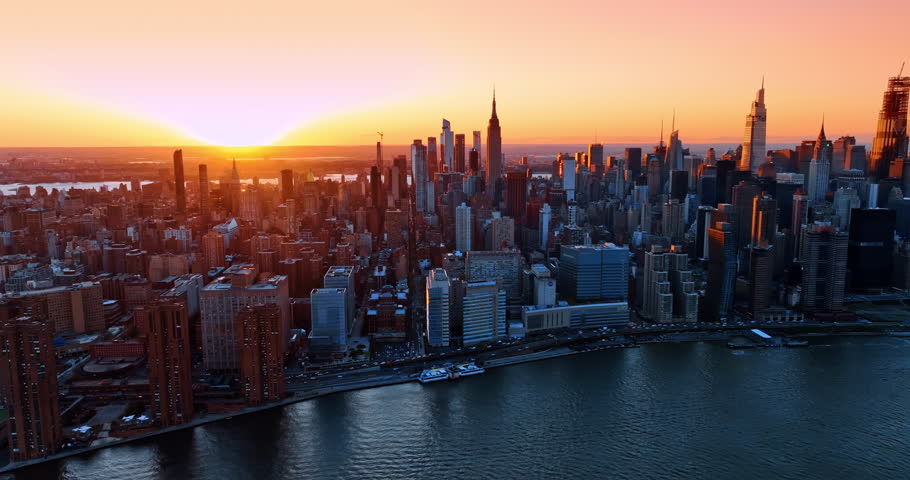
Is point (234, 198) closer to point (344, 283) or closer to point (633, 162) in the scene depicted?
point (344, 283)

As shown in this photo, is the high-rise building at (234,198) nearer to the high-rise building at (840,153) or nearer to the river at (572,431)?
the river at (572,431)

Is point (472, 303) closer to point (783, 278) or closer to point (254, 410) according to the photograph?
point (254, 410)

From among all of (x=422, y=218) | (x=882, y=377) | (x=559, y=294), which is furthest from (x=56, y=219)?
(x=882, y=377)

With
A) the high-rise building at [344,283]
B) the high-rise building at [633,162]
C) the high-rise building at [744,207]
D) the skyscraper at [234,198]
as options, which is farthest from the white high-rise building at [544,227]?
the high-rise building at [633,162]

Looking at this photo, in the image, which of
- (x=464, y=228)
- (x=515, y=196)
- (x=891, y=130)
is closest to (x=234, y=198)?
(x=464, y=228)

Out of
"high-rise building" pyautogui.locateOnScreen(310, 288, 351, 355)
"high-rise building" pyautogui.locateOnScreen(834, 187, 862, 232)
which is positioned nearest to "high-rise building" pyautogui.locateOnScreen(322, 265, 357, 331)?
"high-rise building" pyautogui.locateOnScreen(310, 288, 351, 355)

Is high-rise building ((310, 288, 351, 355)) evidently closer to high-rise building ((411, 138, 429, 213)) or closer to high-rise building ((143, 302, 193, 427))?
high-rise building ((143, 302, 193, 427))
